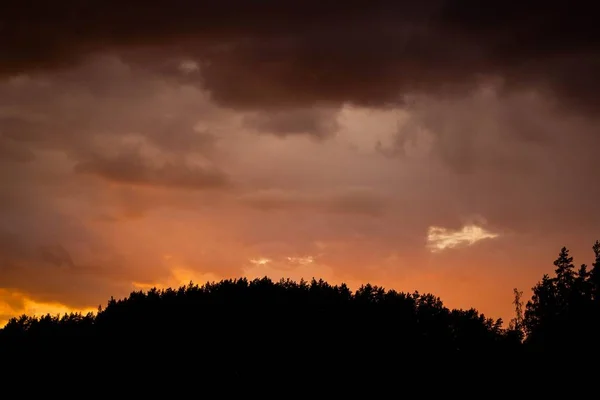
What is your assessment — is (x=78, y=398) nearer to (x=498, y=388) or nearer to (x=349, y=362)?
(x=349, y=362)

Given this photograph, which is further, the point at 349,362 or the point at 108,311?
the point at 108,311

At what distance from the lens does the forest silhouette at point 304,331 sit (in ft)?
218

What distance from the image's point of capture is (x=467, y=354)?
2648 inches

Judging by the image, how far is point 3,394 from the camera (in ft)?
252

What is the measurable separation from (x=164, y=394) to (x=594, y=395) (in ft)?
141

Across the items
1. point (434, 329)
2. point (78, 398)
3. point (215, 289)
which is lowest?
point (78, 398)

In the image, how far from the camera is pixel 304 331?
6994cm

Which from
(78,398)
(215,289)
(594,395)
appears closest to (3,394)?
(78,398)

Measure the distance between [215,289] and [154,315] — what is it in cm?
827

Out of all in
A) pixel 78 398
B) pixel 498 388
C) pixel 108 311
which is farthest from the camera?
pixel 108 311

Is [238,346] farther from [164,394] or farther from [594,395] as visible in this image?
[594,395]

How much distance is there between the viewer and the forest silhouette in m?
66.4

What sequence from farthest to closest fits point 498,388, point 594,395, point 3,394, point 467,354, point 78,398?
point 3,394, point 78,398, point 467,354, point 498,388, point 594,395

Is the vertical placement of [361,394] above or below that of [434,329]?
below
